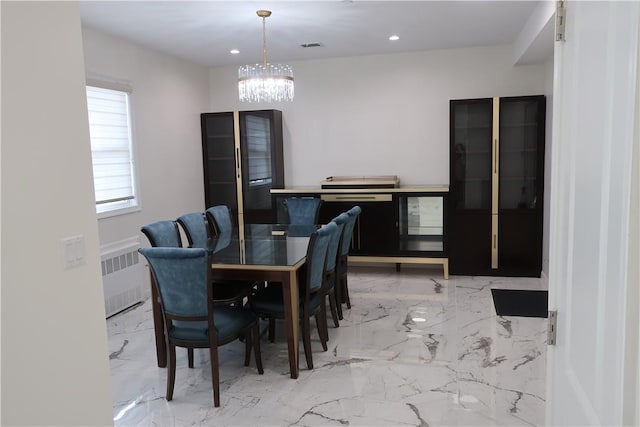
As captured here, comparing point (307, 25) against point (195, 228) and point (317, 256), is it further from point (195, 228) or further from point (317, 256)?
point (317, 256)

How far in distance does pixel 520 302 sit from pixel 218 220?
9.55ft

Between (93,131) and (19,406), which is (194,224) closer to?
(93,131)

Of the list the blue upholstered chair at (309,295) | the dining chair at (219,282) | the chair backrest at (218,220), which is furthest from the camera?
the chair backrest at (218,220)

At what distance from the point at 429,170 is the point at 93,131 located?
366 centimetres

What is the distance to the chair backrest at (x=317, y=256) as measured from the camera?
3166 millimetres

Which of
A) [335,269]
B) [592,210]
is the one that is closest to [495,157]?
[335,269]

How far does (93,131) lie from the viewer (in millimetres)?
4488

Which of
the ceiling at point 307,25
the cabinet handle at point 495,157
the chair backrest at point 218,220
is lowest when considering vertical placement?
the chair backrest at point 218,220

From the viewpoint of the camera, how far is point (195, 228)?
Result: 13.9 ft

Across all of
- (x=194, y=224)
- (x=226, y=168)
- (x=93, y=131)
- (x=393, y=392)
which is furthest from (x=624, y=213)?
(x=226, y=168)

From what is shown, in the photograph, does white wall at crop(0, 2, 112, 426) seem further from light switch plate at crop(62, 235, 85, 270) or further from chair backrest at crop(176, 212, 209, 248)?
chair backrest at crop(176, 212, 209, 248)

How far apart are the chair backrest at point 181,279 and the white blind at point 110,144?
2.08 m

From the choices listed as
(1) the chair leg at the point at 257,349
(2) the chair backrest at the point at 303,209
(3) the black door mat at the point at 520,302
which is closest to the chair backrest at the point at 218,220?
(2) the chair backrest at the point at 303,209

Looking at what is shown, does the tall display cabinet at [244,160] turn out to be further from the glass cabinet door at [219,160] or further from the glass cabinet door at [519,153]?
the glass cabinet door at [519,153]
